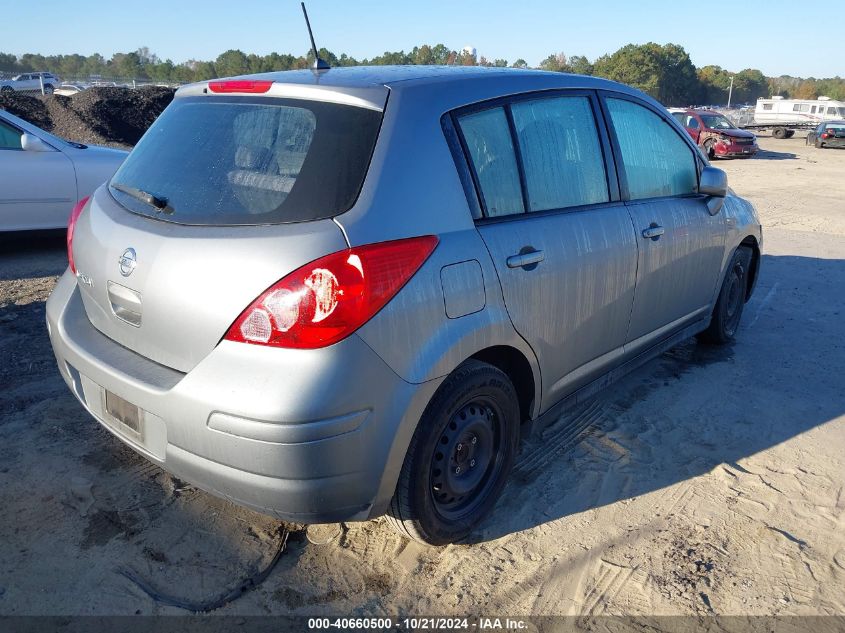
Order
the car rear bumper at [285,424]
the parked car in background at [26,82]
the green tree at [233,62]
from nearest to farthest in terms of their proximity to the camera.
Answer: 1. the car rear bumper at [285,424]
2. the parked car in background at [26,82]
3. the green tree at [233,62]

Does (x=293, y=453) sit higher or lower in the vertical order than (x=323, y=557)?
higher

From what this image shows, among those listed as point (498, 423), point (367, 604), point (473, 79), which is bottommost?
point (367, 604)

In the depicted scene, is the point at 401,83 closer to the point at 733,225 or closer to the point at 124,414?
the point at 124,414

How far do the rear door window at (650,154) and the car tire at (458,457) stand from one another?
1.48 meters

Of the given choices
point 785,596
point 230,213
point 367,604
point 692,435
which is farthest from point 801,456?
point 230,213

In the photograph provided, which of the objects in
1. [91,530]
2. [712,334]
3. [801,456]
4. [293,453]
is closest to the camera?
[293,453]

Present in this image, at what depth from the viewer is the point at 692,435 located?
3.83 metres

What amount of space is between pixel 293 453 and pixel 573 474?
1.69m

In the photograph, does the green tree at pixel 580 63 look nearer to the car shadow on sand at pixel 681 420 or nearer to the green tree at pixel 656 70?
the green tree at pixel 656 70

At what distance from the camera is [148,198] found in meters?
2.67

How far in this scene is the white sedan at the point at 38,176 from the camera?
683 centimetres

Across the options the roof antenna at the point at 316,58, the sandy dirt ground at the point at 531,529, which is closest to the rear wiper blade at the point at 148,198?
the roof antenna at the point at 316,58

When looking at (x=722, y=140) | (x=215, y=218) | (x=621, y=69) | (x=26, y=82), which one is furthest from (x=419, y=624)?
(x=621, y=69)

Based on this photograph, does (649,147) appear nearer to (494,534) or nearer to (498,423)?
(498,423)
